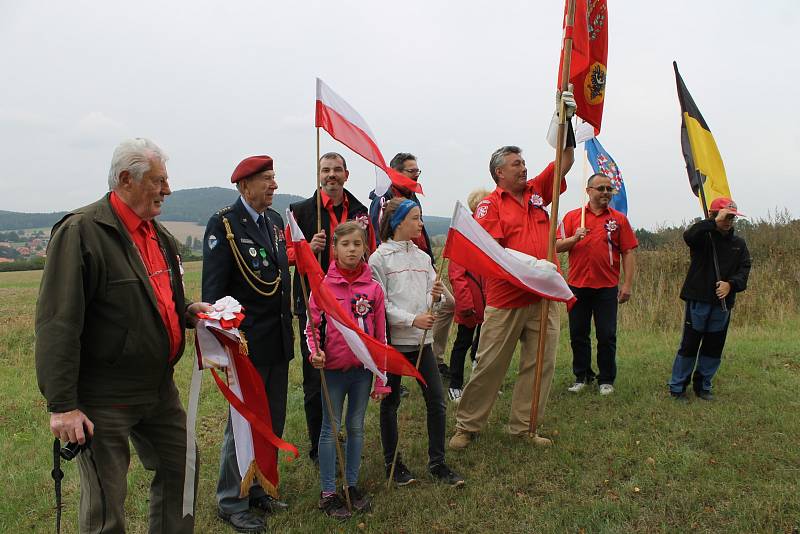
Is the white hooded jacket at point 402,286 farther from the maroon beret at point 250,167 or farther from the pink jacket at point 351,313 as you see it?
the maroon beret at point 250,167

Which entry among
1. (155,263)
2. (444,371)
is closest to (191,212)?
(444,371)

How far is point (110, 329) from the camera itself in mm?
2785

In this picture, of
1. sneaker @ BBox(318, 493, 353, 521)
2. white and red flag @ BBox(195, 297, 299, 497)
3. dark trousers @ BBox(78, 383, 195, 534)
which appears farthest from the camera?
sneaker @ BBox(318, 493, 353, 521)

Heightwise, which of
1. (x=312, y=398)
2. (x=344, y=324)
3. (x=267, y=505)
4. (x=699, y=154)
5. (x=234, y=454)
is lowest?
(x=267, y=505)

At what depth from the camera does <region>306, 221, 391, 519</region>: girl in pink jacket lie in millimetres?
4062

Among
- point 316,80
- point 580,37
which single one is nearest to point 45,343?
point 316,80

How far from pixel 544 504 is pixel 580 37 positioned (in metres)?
3.82

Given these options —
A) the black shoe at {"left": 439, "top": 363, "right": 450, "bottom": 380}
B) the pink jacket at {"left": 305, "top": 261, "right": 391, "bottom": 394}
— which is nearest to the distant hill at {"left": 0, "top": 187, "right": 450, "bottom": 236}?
the black shoe at {"left": 439, "top": 363, "right": 450, "bottom": 380}

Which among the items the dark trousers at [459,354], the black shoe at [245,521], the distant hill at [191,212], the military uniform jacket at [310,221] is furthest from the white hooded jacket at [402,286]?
the distant hill at [191,212]

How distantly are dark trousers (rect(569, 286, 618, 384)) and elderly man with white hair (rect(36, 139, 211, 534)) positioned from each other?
187 inches

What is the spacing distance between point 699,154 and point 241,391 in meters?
5.15

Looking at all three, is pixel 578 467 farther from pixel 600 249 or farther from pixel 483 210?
pixel 600 249

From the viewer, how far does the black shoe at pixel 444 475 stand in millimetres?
4415

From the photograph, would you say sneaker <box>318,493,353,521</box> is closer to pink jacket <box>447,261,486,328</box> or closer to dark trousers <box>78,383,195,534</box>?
dark trousers <box>78,383,195,534</box>
